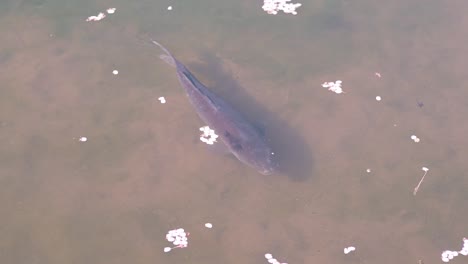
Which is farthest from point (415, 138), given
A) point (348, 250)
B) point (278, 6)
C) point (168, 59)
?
point (168, 59)

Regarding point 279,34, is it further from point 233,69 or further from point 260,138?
point 260,138

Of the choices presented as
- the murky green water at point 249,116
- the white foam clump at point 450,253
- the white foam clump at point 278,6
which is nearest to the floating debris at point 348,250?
the murky green water at point 249,116

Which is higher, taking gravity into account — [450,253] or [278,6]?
[278,6]

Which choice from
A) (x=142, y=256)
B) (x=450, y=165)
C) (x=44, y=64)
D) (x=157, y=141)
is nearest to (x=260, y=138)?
(x=157, y=141)

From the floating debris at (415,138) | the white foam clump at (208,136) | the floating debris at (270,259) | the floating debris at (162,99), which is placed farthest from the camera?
the floating debris at (162,99)

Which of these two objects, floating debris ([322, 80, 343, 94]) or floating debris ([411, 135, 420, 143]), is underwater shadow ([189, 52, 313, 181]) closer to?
floating debris ([322, 80, 343, 94])

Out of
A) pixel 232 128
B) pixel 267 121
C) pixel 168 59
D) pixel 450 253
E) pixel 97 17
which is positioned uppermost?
pixel 97 17

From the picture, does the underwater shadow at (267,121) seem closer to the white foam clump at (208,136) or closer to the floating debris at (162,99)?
the white foam clump at (208,136)

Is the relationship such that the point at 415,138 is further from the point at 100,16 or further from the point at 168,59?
the point at 100,16
